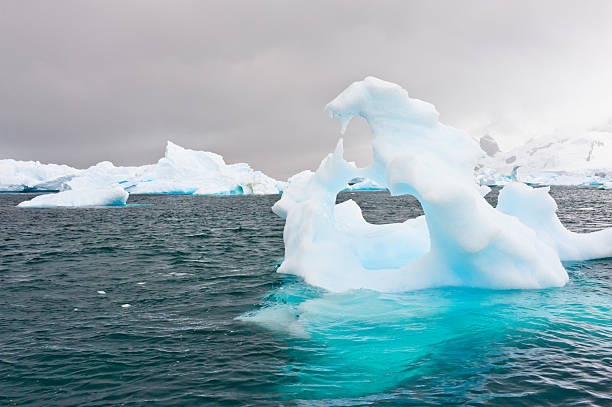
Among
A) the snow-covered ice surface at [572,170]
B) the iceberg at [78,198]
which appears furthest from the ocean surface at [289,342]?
the snow-covered ice surface at [572,170]

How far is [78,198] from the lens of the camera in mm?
49594

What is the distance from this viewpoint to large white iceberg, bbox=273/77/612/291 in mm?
8930

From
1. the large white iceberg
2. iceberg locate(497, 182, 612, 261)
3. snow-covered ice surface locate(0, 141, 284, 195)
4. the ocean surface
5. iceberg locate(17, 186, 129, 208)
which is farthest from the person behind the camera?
snow-covered ice surface locate(0, 141, 284, 195)

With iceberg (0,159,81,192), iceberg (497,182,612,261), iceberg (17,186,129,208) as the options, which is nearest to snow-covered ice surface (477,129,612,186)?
iceberg (17,186,129,208)

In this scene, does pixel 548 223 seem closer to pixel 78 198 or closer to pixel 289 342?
pixel 289 342

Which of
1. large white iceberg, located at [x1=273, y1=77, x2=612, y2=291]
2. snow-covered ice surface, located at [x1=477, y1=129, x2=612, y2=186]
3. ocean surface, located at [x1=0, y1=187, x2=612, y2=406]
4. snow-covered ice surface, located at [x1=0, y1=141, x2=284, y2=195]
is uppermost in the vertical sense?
snow-covered ice surface, located at [x1=477, y1=129, x2=612, y2=186]

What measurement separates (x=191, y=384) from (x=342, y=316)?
357 centimetres

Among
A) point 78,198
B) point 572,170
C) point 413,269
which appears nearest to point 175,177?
point 78,198

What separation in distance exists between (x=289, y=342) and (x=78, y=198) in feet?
168

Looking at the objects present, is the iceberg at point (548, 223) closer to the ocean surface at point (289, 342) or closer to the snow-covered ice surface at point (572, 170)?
the ocean surface at point (289, 342)

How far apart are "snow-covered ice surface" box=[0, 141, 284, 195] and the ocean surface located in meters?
74.5

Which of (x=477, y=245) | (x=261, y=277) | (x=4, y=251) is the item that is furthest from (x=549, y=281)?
(x=4, y=251)

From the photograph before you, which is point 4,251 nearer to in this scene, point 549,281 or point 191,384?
point 191,384

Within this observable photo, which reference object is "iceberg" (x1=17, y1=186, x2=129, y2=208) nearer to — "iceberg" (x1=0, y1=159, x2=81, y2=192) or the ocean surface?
the ocean surface
